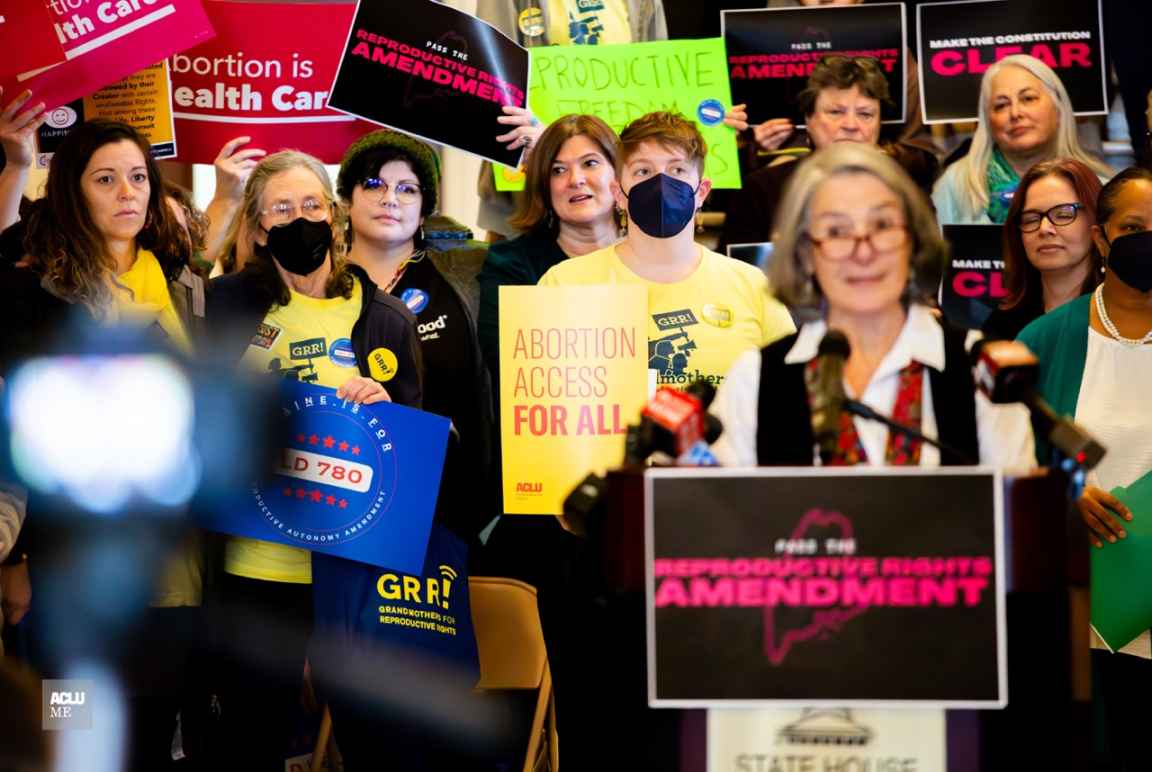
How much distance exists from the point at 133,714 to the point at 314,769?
635mm

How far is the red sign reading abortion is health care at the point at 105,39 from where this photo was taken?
5.02 m

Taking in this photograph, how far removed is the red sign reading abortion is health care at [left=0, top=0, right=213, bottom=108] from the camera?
5.02m

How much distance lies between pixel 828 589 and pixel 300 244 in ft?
7.53

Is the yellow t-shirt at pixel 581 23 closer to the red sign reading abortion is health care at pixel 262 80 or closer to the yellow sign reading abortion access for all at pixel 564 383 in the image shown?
the red sign reading abortion is health care at pixel 262 80

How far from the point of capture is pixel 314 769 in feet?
15.2

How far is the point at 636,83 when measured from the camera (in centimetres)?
539

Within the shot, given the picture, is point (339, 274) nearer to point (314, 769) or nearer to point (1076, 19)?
point (314, 769)

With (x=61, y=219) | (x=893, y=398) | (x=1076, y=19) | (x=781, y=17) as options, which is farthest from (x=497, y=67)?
(x=893, y=398)

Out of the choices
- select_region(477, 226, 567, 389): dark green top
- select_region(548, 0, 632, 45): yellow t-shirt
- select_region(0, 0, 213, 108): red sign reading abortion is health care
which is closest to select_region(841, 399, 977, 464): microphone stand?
select_region(477, 226, 567, 389): dark green top

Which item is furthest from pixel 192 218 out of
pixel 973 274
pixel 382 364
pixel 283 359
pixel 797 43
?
pixel 973 274

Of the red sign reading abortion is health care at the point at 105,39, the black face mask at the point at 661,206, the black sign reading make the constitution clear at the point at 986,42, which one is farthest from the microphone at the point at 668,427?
the black sign reading make the constitution clear at the point at 986,42

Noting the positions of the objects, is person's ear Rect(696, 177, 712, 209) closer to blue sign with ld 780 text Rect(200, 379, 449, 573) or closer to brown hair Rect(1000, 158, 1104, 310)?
brown hair Rect(1000, 158, 1104, 310)

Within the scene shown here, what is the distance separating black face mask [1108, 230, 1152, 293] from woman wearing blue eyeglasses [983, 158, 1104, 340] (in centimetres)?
57

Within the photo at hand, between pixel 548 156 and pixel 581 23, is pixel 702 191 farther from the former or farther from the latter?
pixel 581 23
